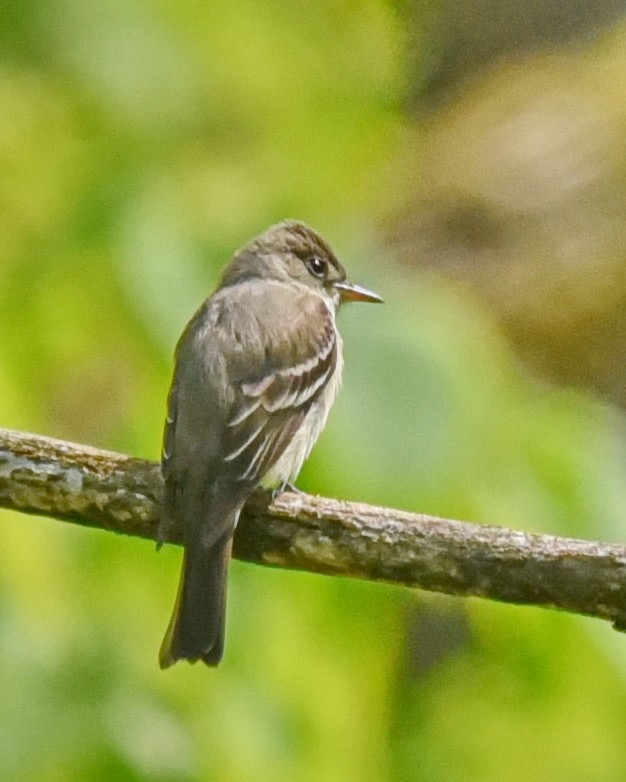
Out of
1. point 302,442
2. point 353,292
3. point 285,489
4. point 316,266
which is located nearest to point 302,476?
point 285,489

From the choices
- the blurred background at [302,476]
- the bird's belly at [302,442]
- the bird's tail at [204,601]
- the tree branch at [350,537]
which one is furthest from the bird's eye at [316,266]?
the bird's tail at [204,601]

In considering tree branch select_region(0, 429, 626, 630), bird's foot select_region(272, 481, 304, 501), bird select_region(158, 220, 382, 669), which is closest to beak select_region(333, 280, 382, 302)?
bird select_region(158, 220, 382, 669)

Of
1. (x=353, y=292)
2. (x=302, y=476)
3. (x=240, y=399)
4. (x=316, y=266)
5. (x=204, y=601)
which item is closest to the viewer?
(x=204, y=601)

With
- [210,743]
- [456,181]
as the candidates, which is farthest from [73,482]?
[456,181]

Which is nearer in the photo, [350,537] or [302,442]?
[350,537]

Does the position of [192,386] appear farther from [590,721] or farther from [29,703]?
[590,721]

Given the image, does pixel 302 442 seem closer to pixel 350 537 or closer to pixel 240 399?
pixel 240 399

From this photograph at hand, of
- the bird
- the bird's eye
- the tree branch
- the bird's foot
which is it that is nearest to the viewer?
the tree branch

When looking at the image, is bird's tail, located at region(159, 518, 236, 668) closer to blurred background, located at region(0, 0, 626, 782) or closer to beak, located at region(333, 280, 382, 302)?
blurred background, located at region(0, 0, 626, 782)
